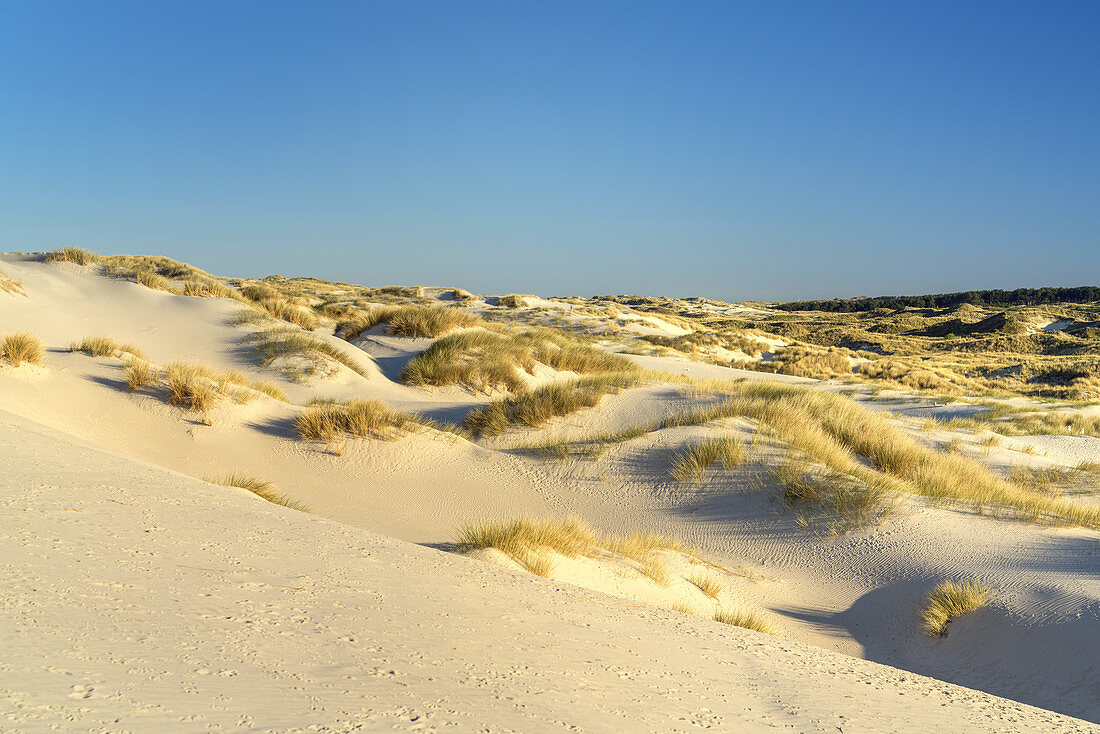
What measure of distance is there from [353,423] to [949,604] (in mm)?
6826

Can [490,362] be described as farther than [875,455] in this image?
Yes

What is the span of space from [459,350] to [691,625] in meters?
10.8

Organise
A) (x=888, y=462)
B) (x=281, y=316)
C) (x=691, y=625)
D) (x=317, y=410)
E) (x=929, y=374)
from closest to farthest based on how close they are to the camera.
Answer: (x=691, y=625) → (x=888, y=462) → (x=317, y=410) → (x=281, y=316) → (x=929, y=374)

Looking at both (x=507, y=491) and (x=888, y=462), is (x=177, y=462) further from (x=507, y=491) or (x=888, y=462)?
Answer: (x=888, y=462)

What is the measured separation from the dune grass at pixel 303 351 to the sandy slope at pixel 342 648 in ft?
29.9

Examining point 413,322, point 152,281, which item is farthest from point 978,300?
point 152,281

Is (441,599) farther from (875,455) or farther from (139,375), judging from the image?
(139,375)

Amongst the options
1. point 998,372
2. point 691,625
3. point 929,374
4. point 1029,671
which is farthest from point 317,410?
point 998,372

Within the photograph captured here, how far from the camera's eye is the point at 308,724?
1886mm

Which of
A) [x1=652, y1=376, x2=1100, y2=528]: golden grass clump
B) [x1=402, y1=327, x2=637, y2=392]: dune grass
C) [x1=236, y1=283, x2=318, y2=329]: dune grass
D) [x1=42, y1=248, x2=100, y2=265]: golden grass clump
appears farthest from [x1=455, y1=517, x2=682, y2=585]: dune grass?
[x1=42, y1=248, x2=100, y2=265]: golden grass clump

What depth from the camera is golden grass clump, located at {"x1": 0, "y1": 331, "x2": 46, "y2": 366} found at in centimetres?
877

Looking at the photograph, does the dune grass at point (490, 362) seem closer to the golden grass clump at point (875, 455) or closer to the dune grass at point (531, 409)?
the dune grass at point (531, 409)

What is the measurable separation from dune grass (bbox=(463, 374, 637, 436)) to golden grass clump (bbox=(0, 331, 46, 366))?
5.85m

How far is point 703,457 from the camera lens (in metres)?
7.98
